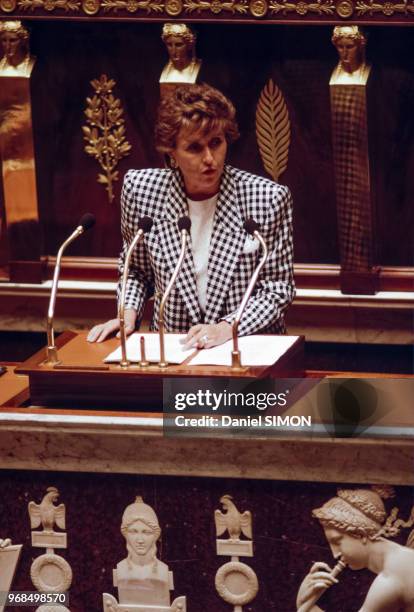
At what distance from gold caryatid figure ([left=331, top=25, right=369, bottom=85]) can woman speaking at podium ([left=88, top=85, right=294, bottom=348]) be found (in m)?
1.05

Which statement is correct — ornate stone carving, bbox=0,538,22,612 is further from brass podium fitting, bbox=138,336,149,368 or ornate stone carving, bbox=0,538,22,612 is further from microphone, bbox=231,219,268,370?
microphone, bbox=231,219,268,370

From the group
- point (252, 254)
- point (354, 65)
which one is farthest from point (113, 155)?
point (252, 254)

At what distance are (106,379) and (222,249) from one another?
619 millimetres

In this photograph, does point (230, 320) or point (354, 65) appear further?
point (354, 65)

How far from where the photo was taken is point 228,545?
427cm

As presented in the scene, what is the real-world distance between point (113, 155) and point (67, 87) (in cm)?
30

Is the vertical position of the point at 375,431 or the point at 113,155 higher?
the point at 113,155

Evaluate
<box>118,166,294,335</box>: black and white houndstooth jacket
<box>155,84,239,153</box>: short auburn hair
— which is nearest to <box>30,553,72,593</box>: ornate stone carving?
<box>118,166,294,335</box>: black and white houndstooth jacket

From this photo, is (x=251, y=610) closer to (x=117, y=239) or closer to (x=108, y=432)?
(x=108, y=432)

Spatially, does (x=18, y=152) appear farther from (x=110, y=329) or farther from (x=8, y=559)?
(x=8, y=559)

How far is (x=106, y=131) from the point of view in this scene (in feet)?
20.4

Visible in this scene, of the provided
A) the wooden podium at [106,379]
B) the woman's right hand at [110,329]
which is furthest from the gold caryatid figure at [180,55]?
the wooden podium at [106,379]

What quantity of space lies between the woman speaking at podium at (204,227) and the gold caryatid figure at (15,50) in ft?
4.19

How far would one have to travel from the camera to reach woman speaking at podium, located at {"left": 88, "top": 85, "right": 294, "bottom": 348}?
15.5 ft
